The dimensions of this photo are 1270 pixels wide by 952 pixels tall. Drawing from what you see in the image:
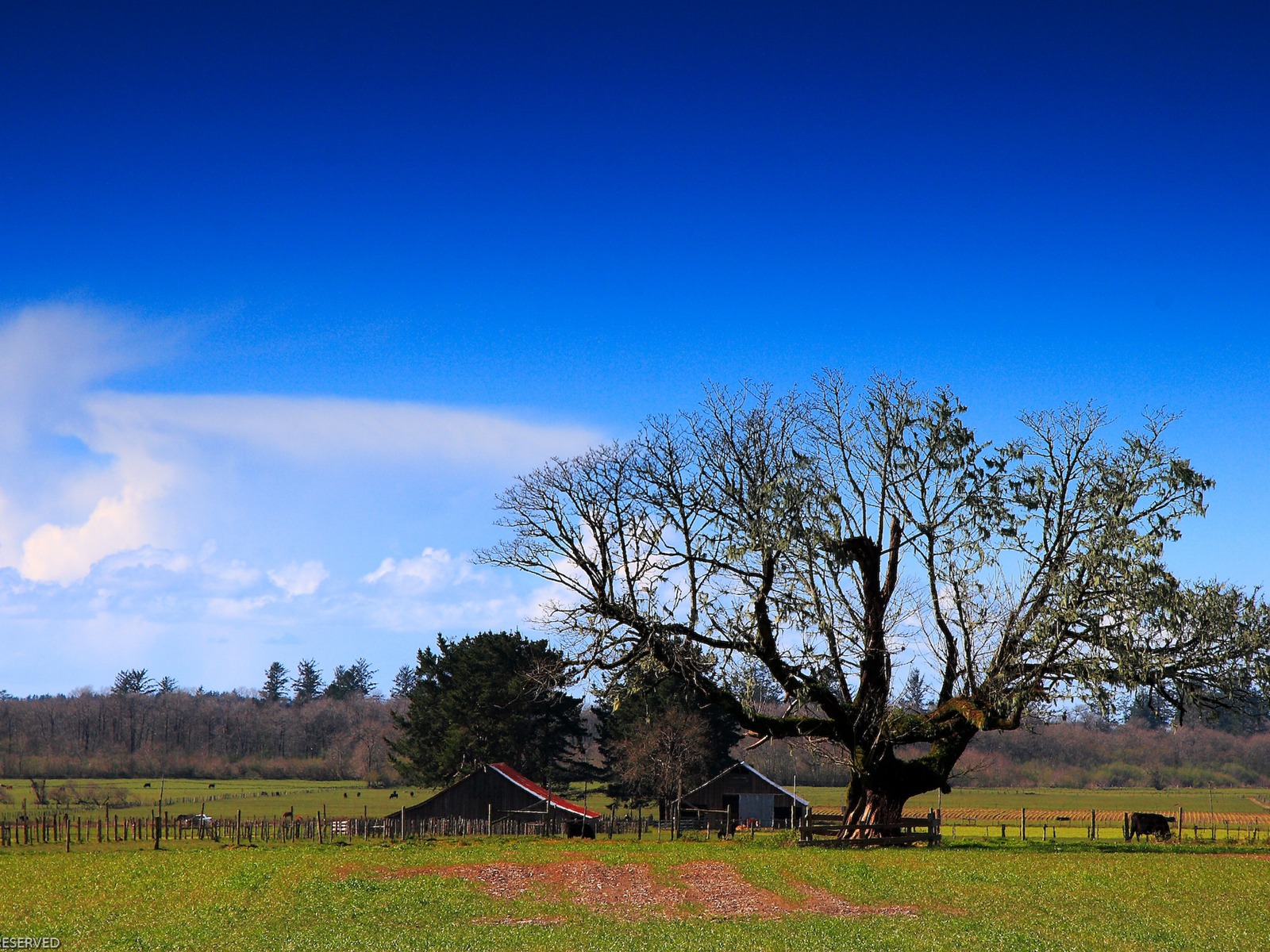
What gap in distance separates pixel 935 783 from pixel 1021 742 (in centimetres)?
14208

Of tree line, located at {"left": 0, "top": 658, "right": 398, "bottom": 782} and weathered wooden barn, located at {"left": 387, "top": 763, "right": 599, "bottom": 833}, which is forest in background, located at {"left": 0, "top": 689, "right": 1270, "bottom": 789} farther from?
weathered wooden barn, located at {"left": 387, "top": 763, "right": 599, "bottom": 833}

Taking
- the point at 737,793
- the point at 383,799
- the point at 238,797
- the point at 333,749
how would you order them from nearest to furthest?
the point at 737,793, the point at 238,797, the point at 383,799, the point at 333,749

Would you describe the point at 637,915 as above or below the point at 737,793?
above

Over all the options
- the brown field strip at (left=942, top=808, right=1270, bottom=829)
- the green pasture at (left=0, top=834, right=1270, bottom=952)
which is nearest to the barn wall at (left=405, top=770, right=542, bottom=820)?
the green pasture at (left=0, top=834, right=1270, bottom=952)

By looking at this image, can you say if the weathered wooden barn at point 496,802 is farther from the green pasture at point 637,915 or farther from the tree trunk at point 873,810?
the green pasture at point 637,915

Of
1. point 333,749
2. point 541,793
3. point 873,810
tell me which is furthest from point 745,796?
point 333,749

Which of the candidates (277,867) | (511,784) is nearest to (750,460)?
(277,867)

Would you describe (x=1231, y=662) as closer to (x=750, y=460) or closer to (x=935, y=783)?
(x=935, y=783)

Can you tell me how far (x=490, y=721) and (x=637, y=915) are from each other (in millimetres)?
57241

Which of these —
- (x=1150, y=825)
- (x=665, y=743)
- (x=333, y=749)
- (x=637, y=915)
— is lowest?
(x=333, y=749)

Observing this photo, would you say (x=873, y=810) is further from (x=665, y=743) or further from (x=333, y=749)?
(x=333, y=749)

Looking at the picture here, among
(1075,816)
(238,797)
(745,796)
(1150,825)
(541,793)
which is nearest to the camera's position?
(1150,825)

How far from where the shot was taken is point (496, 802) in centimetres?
6397

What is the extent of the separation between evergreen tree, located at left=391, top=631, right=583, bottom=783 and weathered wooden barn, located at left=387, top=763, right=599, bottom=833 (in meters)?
10.2
